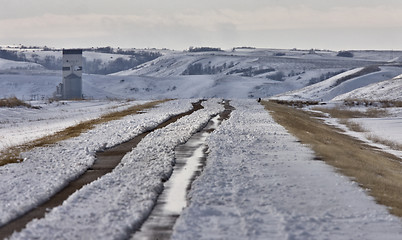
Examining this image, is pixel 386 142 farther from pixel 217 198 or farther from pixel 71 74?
pixel 71 74

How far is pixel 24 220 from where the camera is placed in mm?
14352

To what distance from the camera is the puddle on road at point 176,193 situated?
44.3 ft

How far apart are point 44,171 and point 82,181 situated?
1861 millimetres

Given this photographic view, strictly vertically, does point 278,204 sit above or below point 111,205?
above

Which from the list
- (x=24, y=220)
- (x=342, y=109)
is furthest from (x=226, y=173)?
(x=342, y=109)

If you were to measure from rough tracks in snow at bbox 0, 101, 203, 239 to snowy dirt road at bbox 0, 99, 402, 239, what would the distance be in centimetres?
28

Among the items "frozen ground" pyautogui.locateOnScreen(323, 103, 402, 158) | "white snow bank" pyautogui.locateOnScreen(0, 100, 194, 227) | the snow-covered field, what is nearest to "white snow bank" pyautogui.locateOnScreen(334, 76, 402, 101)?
"frozen ground" pyautogui.locateOnScreen(323, 103, 402, 158)

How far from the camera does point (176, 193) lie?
56.8 ft

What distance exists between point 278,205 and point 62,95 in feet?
498

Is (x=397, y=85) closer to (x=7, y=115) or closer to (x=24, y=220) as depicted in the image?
(x=7, y=115)

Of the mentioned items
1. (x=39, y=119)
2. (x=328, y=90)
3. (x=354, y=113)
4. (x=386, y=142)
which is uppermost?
(x=386, y=142)

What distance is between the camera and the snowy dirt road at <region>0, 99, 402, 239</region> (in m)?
13.4

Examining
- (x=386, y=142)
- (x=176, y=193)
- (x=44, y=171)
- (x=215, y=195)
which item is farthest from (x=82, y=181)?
(x=386, y=142)

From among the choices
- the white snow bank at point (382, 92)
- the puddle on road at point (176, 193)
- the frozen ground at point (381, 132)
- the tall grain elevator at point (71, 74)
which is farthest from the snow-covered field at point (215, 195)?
the tall grain elevator at point (71, 74)
